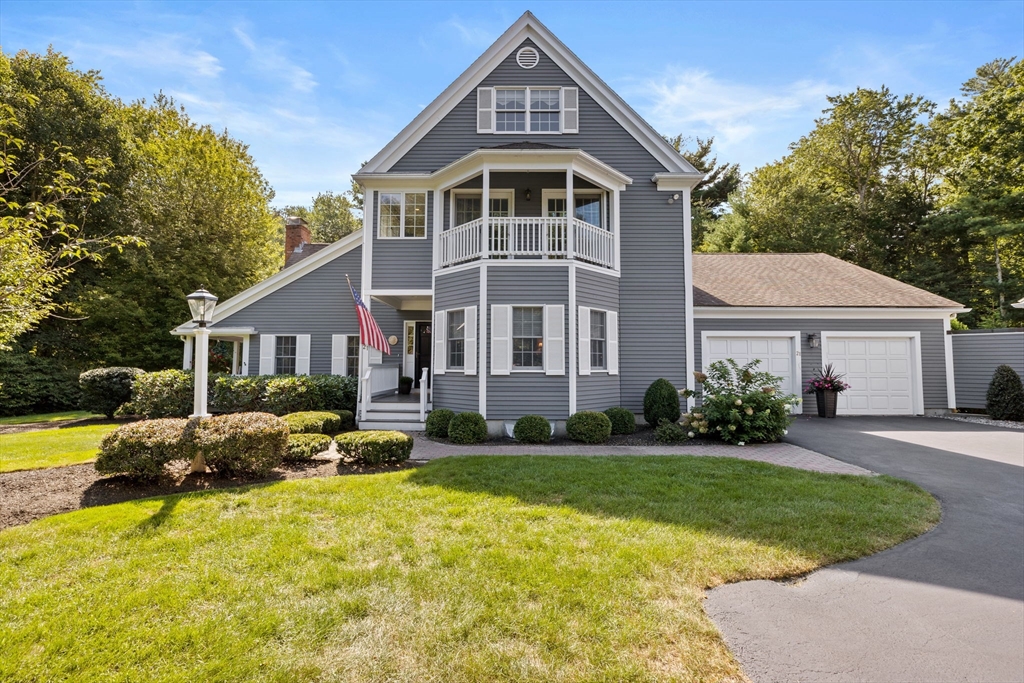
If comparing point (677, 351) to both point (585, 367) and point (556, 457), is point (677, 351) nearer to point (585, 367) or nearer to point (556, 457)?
point (585, 367)

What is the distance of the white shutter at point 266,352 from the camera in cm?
1395

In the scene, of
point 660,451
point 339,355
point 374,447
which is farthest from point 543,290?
point 339,355

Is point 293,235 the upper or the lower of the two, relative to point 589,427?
upper

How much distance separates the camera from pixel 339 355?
13984 mm

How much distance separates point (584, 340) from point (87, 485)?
8854mm

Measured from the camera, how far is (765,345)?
13.2 meters

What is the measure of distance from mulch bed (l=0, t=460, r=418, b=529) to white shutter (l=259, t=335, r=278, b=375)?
7.12 meters

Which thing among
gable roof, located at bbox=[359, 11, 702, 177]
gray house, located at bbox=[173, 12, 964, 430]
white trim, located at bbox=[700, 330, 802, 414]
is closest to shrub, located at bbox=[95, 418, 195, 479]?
gray house, located at bbox=[173, 12, 964, 430]

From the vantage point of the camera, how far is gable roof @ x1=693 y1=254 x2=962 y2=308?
13.2 metres

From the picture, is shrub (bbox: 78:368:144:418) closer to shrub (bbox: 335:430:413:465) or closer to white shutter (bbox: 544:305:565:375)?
shrub (bbox: 335:430:413:465)

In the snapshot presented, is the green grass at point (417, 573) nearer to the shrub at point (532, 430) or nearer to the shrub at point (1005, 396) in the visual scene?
the shrub at point (532, 430)

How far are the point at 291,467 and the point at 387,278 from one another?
6.25m

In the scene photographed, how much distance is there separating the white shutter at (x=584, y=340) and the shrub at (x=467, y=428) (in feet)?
8.78

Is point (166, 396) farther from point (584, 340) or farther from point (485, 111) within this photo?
point (485, 111)
